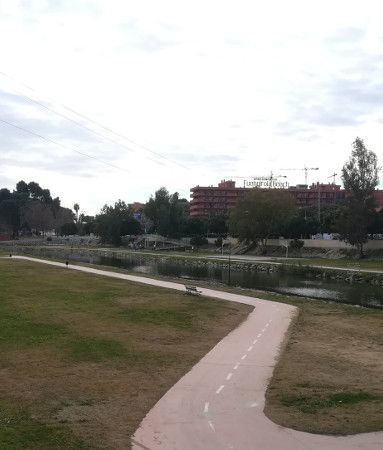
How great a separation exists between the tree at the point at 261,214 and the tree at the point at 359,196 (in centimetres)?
2181

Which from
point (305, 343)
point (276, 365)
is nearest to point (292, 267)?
point (305, 343)

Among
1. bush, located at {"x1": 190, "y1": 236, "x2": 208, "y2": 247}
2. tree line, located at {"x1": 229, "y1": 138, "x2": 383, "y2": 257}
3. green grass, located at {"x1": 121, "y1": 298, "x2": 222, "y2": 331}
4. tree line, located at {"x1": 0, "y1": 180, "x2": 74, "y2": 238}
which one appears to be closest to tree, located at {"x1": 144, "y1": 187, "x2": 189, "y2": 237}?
bush, located at {"x1": 190, "y1": 236, "x2": 208, "y2": 247}

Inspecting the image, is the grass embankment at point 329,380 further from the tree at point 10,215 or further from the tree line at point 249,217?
the tree at point 10,215

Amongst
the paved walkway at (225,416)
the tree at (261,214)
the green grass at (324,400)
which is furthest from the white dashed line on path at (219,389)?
the tree at (261,214)

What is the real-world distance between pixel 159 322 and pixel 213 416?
13007 mm

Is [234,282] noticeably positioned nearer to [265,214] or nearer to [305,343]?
[305,343]

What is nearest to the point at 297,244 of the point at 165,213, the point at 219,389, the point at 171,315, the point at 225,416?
the point at 165,213

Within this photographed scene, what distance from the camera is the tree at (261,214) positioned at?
104 m

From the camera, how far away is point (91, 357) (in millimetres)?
16328

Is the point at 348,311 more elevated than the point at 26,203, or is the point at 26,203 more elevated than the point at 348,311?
the point at 26,203

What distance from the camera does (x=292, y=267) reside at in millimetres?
65250

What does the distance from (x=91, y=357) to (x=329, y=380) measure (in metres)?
6.83

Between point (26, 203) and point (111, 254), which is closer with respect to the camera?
point (111, 254)

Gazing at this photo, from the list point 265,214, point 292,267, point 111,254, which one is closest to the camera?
point 292,267
